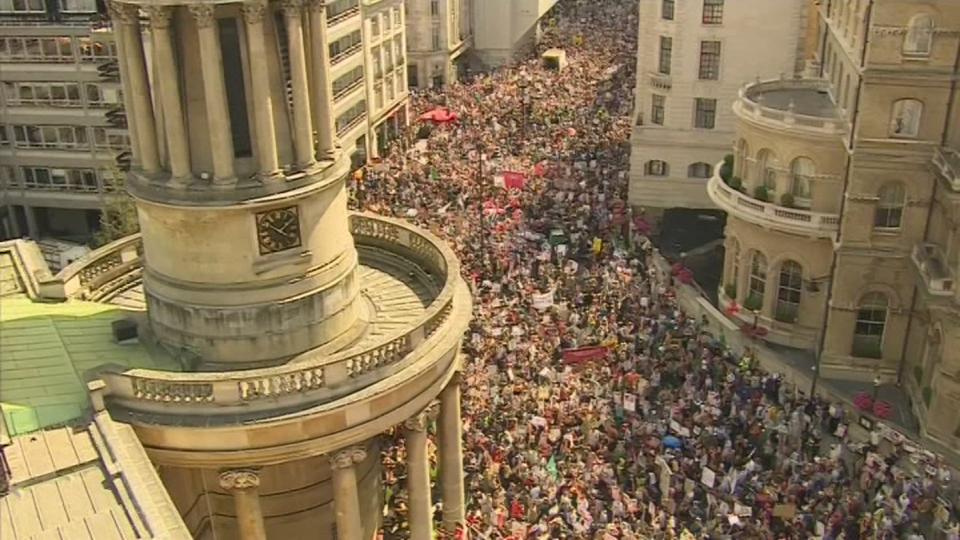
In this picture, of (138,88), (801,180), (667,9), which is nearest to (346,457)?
(138,88)

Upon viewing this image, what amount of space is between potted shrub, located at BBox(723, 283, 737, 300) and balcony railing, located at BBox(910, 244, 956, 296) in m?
9.91

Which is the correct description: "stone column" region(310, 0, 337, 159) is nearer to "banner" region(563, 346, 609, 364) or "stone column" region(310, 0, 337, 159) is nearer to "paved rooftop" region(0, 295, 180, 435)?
"paved rooftop" region(0, 295, 180, 435)

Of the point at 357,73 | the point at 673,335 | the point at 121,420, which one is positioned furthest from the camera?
the point at 357,73

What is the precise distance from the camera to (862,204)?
42.5 m

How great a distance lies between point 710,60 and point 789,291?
1731cm

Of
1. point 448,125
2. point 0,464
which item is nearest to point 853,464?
point 0,464

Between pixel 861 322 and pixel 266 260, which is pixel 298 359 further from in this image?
pixel 861 322

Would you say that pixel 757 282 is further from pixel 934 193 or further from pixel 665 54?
pixel 665 54

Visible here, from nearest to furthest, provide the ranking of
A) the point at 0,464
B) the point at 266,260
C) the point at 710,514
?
the point at 0,464 < the point at 266,260 < the point at 710,514

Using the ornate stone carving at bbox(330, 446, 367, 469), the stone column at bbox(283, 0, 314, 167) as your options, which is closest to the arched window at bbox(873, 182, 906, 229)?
the stone column at bbox(283, 0, 314, 167)

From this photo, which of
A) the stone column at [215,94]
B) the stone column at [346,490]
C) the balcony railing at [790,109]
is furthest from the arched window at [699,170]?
the stone column at [215,94]

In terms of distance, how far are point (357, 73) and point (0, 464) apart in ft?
198

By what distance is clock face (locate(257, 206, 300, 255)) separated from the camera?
2364cm

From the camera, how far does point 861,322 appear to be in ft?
146
